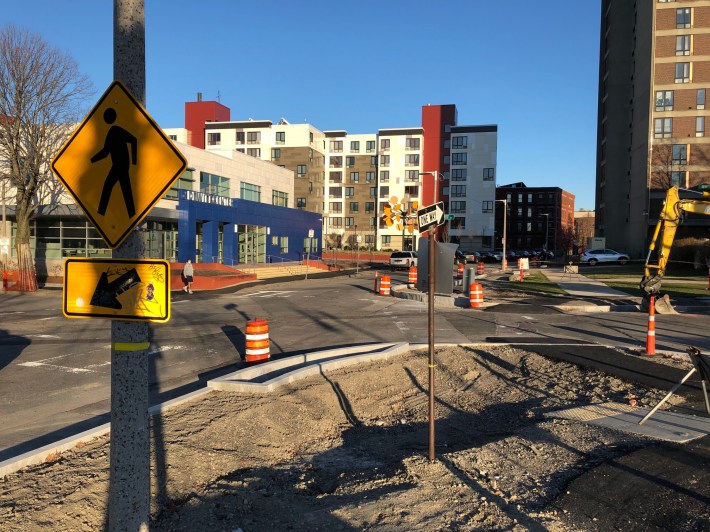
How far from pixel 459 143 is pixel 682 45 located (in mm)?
33124

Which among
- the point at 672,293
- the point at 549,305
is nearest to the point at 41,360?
the point at 549,305

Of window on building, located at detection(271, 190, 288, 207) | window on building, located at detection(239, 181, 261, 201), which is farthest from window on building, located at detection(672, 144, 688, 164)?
window on building, located at detection(239, 181, 261, 201)

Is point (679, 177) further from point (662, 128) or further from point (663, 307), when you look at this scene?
point (663, 307)

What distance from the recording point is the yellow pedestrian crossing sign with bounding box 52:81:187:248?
3062 millimetres

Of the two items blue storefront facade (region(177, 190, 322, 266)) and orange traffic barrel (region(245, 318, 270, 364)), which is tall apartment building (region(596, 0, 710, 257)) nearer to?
blue storefront facade (region(177, 190, 322, 266))

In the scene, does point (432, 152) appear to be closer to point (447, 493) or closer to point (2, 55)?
point (2, 55)

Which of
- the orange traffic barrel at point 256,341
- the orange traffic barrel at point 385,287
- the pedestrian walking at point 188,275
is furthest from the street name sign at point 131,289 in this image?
the pedestrian walking at point 188,275

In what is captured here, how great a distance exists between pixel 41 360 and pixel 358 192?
79028 mm

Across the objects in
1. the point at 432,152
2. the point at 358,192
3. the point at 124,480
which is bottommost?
the point at 124,480

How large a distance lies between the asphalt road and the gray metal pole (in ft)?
13.3

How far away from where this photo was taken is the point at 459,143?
85.9 meters

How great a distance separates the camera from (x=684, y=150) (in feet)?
191

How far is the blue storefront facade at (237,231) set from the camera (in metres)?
38.0

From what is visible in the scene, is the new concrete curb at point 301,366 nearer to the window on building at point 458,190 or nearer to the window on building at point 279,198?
the window on building at point 279,198
